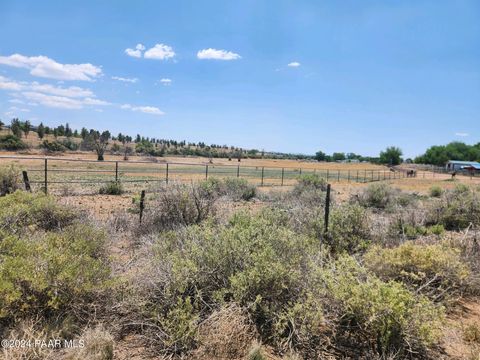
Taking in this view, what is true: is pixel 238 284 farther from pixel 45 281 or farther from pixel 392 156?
pixel 392 156

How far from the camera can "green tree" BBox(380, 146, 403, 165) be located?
14288cm

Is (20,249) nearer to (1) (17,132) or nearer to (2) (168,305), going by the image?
(2) (168,305)

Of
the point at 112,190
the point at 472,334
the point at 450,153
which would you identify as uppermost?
the point at 450,153

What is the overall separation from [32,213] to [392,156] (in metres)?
152

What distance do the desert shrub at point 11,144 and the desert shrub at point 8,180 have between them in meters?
65.4

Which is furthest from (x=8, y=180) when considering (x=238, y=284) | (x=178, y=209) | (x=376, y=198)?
(x=376, y=198)

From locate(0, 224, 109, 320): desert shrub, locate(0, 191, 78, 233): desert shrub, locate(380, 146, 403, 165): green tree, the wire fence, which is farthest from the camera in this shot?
locate(380, 146, 403, 165): green tree

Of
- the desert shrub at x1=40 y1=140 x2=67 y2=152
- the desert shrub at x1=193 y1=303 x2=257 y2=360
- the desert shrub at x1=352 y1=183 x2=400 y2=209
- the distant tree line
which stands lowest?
the desert shrub at x1=193 y1=303 x2=257 y2=360

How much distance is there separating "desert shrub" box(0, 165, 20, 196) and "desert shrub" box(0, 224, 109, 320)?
38.9ft

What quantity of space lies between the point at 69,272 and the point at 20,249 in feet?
2.94

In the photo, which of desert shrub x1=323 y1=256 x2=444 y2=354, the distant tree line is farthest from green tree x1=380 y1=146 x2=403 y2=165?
desert shrub x1=323 y1=256 x2=444 y2=354

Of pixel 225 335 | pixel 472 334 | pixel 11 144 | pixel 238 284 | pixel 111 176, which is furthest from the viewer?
pixel 11 144

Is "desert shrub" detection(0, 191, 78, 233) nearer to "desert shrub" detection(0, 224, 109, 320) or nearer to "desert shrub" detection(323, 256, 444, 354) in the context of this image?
"desert shrub" detection(0, 224, 109, 320)

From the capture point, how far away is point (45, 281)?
400 cm
